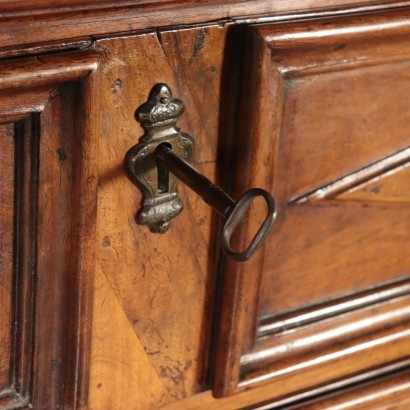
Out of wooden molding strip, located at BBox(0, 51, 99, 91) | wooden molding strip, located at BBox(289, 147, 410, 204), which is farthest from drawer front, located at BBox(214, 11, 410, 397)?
wooden molding strip, located at BBox(0, 51, 99, 91)

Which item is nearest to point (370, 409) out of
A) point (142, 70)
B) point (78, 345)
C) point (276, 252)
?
point (276, 252)

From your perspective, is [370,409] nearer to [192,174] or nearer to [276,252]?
[276,252]

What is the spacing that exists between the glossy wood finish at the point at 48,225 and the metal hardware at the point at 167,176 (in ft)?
0.16

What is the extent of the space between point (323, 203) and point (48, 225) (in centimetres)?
26

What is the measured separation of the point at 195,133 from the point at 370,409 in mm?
405

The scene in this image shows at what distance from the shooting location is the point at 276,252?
87 cm

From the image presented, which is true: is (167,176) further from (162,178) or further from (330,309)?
(330,309)

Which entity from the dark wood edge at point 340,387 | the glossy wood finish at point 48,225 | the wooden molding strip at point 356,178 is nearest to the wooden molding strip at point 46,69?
the glossy wood finish at point 48,225

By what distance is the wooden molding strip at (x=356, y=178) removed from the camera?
2.79 feet

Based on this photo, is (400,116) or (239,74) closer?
(239,74)

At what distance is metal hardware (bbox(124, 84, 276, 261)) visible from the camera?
0.69 metres

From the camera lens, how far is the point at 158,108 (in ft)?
2.40

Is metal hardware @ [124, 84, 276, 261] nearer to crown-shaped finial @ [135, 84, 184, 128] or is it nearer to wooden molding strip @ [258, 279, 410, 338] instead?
crown-shaped finial @ [135, 84, 184, 128]

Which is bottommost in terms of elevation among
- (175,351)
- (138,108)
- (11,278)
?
(175,351)
